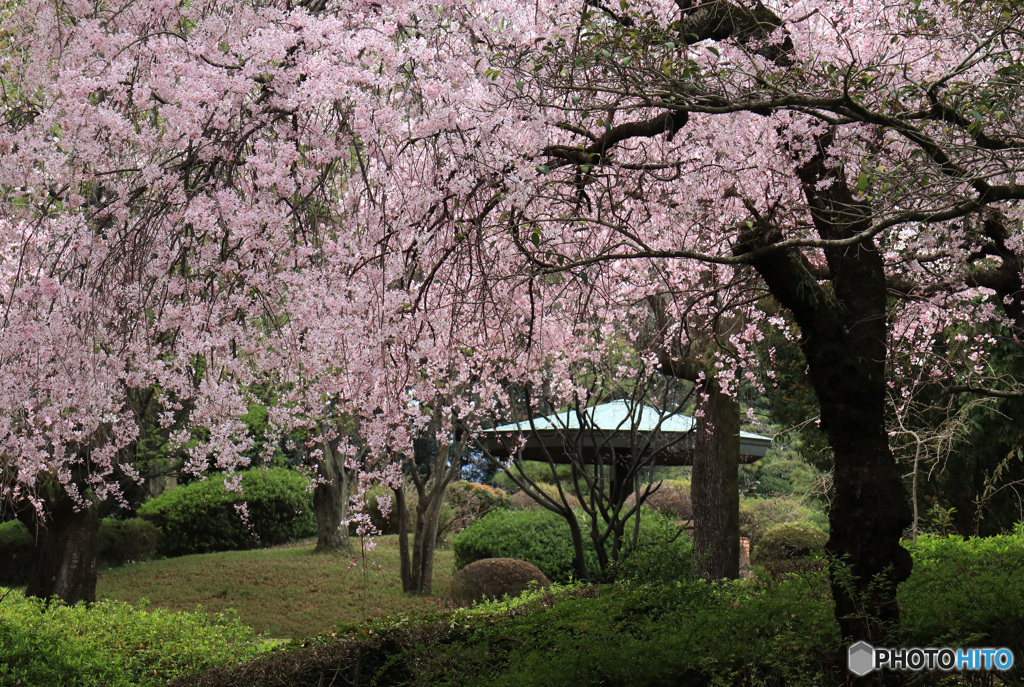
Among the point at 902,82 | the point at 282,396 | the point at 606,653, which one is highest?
the point at 902,82

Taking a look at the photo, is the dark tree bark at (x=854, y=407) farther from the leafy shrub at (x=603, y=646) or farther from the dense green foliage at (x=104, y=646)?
the dense green foliage at (x=104, y=646)

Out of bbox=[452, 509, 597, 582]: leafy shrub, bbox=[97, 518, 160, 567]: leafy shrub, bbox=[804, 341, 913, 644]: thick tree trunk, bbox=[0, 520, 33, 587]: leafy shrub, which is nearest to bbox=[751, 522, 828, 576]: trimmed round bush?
bbox=[452, 509, 597, 582]: leafy shrub

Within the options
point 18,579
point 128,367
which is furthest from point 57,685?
point 18,579

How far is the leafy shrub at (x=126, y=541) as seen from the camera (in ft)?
48.6

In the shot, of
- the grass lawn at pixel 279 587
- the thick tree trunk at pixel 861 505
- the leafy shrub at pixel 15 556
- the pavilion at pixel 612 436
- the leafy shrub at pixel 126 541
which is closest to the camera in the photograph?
the thick tree trunk at pixel 861 505

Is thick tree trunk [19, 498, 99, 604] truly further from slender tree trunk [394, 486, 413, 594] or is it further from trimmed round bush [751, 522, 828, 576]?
trimmed round bush [751, 522, 828, 576]

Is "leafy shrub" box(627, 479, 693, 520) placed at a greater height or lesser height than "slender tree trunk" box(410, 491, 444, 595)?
greater

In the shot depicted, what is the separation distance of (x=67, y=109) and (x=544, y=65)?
7.53ft

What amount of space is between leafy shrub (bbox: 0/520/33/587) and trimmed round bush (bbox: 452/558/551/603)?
7.71 meters

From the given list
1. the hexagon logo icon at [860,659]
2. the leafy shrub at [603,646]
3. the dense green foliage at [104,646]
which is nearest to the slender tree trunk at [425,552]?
the dense green foliage at [104,646]

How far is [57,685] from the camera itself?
17.2 feet

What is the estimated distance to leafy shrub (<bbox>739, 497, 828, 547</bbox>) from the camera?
16.7m

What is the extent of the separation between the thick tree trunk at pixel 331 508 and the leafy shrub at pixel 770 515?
7.78 m

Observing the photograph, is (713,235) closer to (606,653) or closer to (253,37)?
(606,653)
